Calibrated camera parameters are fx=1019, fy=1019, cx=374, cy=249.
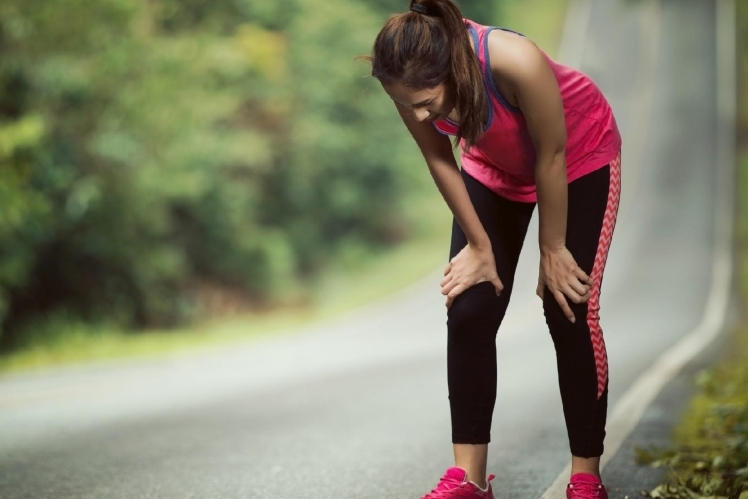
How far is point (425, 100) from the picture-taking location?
291 cm

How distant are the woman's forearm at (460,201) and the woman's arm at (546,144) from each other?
0.64 ft

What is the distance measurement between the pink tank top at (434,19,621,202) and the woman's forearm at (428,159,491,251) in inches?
4.2

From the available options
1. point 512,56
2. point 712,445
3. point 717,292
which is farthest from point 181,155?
point 512,56

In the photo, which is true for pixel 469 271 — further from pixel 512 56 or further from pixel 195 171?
pixel 195 171

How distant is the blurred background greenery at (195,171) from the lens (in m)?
13.7

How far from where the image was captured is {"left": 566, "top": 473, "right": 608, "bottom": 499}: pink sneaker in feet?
10.6

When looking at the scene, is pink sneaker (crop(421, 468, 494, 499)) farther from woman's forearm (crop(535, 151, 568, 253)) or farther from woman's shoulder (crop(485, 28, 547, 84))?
woman's shoulder (crop(485, 28, 547, 84))

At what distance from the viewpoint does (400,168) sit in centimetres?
2500

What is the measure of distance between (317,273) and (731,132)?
1506cm

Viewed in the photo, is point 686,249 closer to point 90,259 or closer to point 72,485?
point 90,259

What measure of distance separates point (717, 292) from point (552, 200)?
1635cm

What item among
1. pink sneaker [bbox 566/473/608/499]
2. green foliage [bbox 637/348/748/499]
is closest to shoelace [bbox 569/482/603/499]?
pink sneaker [bbox 566/473/608/499]

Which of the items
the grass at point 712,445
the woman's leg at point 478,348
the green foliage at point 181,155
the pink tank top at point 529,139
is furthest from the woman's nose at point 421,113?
the green foliage at point 181,155

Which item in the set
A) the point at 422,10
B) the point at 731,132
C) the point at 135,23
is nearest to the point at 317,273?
the point at 135,23
